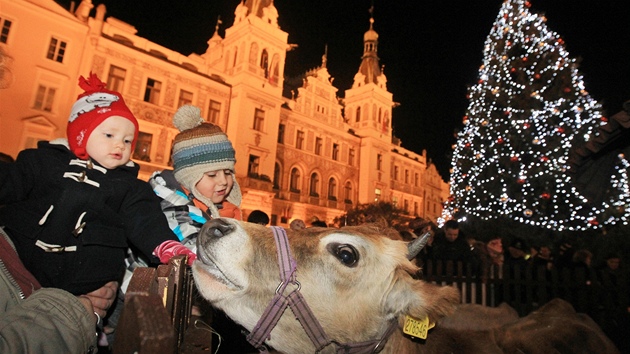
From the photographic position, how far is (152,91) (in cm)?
2461

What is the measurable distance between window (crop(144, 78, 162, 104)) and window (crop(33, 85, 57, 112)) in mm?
5298

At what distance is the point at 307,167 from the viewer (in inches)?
1425

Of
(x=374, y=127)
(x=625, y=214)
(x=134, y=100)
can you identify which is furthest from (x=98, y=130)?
(x=374, y=127)

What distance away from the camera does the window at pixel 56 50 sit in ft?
67.5

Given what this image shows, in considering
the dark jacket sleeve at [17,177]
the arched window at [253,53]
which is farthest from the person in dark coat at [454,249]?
the arched window at [253,53]

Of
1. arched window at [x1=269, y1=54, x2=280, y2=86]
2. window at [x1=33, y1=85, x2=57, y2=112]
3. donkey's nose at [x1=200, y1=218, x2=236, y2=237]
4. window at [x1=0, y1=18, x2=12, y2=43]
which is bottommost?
donkey's nose at [x1=200, y1=218, x2=236, y2=237]

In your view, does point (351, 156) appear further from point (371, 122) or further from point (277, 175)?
point (277, 175)

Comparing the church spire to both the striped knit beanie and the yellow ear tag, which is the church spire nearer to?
the striped knit beanie

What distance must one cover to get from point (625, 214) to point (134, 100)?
26407 millimetres

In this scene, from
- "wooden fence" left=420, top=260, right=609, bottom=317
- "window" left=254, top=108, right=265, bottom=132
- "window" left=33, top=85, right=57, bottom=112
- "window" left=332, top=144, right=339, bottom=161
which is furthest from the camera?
"window" left=332, top=144, right=339, bottom=161

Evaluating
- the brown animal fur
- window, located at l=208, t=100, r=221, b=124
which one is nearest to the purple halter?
the brown animal fur

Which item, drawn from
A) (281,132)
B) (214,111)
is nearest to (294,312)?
(214,111)

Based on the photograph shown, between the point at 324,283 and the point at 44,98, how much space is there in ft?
81.8

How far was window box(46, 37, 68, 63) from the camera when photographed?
2056 centimetres
